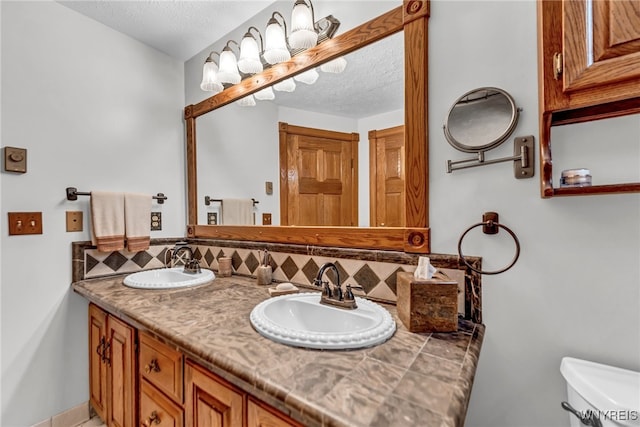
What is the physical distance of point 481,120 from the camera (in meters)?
0.90

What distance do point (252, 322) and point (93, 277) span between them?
1.33m

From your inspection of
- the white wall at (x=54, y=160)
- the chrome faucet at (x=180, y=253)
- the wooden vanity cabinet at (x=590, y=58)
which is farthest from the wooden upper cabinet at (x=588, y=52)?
the white wall at (x=54, y=160)

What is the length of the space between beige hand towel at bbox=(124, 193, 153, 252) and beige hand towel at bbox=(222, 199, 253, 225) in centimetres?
47

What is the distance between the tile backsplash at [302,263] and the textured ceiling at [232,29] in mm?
610

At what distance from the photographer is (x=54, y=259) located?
1.51 metres

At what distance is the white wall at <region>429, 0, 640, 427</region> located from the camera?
2.38 ft

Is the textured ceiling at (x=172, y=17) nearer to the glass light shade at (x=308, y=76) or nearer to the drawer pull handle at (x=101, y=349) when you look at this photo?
the glass light shade at (x=308, y=76)

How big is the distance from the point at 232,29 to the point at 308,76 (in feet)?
2.43

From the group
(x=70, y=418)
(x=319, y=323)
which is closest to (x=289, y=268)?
(x=319, y=323)

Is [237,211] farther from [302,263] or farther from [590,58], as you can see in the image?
[590,58]

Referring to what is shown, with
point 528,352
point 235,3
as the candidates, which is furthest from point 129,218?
point 528,352

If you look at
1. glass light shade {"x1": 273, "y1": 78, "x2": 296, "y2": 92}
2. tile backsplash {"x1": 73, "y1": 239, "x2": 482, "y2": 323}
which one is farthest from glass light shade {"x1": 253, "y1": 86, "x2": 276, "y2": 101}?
tile backsplash {"x1": 73, "y1": 239, "x2": 482, "y2": 323}

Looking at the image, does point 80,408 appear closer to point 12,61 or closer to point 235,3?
point 12,61

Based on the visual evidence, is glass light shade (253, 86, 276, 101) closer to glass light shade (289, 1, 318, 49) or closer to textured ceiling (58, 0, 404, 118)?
textured ceiling (58, 0, 404, 118)
